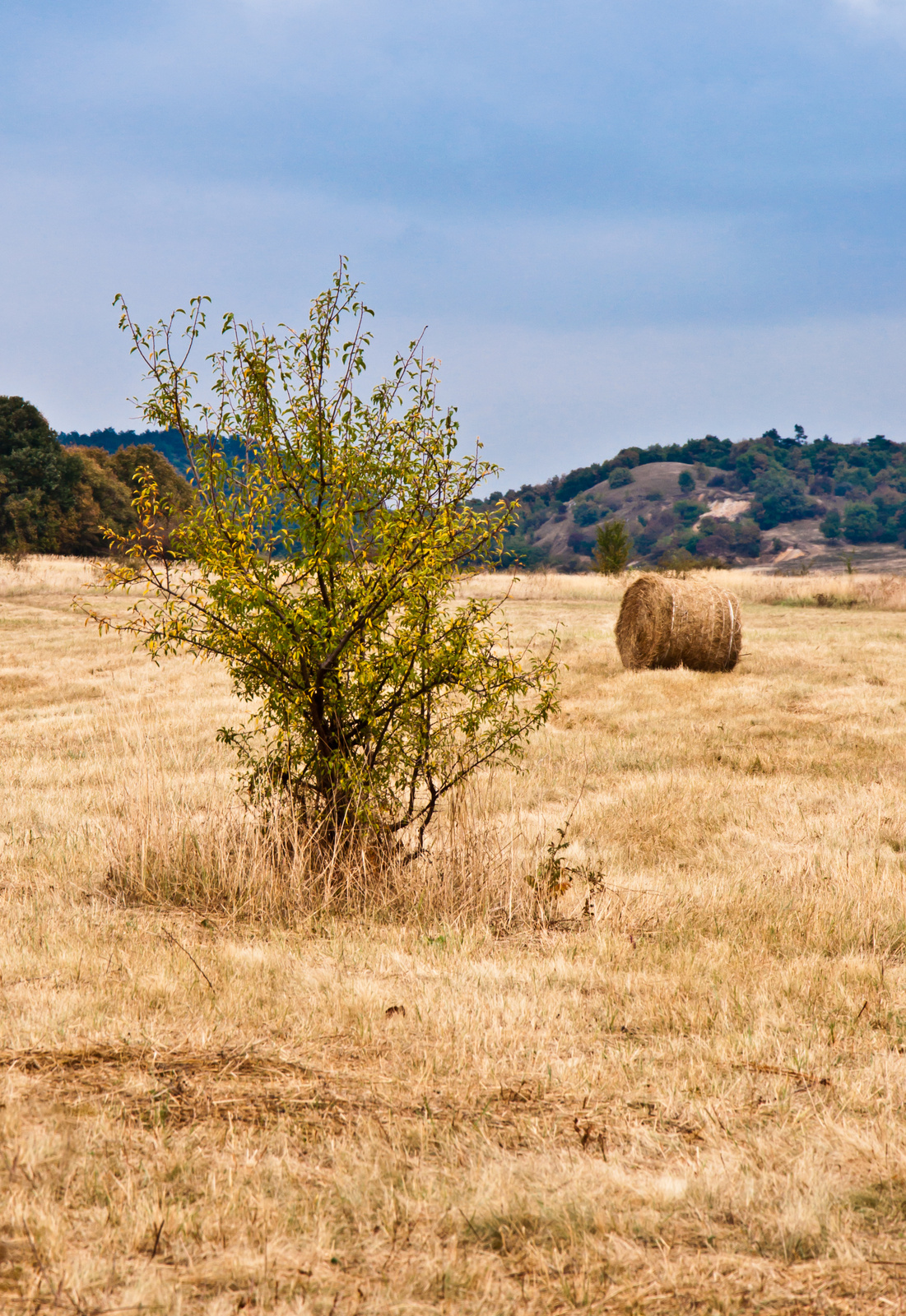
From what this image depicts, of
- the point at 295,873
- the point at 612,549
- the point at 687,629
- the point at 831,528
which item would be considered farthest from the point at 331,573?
the point at 831,528

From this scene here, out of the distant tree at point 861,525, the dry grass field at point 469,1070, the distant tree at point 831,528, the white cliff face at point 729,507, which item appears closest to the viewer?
the dry grass field at point 469,1070

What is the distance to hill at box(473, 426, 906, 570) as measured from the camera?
5064 inches

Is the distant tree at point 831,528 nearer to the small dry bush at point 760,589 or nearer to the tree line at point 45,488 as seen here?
the small dry bush at point 760,589

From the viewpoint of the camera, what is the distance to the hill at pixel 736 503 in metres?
129

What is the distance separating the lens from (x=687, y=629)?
61.2ft

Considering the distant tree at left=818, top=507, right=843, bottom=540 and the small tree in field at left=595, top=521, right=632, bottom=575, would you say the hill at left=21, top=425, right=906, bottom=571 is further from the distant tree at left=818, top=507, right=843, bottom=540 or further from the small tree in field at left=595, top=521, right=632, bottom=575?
the small tree in field at left=595, top=521, right=632, bottom=575

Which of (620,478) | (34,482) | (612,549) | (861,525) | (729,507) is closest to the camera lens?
(612,549)

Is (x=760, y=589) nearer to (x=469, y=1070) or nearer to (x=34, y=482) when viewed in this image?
(x=469, y=1070)

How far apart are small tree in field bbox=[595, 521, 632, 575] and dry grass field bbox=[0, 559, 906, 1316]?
122 ft

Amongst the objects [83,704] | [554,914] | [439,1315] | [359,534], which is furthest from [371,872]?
[83,704]

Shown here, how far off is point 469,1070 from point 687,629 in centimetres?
1524

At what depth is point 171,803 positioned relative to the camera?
290 inches

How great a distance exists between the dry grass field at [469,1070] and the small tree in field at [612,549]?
37316mm

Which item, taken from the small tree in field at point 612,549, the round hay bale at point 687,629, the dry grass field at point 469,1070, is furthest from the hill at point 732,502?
the dry grass field at point 469,1070
